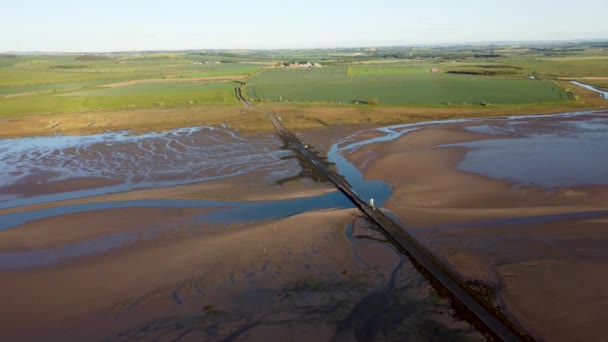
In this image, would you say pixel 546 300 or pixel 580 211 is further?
pixel 580 211

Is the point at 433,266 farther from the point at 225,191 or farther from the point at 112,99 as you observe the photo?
the point at 112,99

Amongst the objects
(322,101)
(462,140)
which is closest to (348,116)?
(322,101)

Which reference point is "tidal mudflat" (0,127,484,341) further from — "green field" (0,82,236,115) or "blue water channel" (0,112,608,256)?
"green field" (0,82,236,115)

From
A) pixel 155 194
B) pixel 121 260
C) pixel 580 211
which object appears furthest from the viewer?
pixel 155 194

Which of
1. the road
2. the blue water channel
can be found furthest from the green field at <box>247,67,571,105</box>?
the road

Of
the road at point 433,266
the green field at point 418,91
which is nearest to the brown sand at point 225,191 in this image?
the road at point 433,266

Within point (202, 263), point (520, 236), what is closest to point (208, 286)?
point (202, 263)

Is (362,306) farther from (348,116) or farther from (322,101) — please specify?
(322,101)

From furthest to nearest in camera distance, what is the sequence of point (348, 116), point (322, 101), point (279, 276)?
point (322, 101) < point (348, 116) < point (279, 276)
